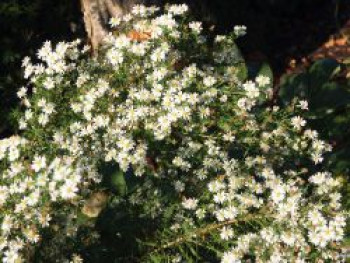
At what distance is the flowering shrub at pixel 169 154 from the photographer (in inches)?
116

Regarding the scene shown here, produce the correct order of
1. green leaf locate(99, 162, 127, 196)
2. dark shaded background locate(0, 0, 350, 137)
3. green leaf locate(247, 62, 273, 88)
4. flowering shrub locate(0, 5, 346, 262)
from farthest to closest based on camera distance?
green leaf locate(247, 62, 273, 88) < dark shaded background locate(0, 0, 350, 137) < green leaf locate(99, 162, 127, 196) < flowering shrub locate(0, 5, 346, 262)

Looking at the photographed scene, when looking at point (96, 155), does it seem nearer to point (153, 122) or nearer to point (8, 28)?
point (153, 122)

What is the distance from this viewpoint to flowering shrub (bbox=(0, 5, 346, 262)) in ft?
9.65

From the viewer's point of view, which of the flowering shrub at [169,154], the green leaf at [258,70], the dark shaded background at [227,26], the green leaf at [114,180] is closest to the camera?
the flowering shrub at [169,154]

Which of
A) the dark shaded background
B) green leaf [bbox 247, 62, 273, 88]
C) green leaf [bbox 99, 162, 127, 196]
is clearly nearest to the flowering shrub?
green leaf [bbox 99, 162, 127, 196]

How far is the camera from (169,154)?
3.46 m

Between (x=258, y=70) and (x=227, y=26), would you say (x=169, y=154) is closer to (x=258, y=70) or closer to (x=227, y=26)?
(x=258, y=70)

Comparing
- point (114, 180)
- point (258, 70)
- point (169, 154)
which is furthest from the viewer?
point (258, 70)

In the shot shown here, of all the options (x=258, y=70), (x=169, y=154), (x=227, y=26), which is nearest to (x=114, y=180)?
(x=169, y=154)

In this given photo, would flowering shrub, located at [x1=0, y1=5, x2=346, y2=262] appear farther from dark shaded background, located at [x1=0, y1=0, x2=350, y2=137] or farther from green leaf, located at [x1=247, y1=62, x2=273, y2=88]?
green leaf, located at [x1=247, y1=62, x2=273, y2=88]

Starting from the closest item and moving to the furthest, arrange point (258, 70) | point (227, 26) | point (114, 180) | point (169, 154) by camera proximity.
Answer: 1. point (169, 154)
2. point (114, 180)
3. point (258, 70)
4. point (227, 26)

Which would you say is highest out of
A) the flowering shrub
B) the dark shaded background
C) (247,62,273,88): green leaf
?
the dark shaded background

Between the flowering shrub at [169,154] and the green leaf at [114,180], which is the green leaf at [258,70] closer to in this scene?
the flowering shrub at [169,154]

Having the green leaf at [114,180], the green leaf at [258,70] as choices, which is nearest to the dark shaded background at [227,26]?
the green leaf at [258,70]
